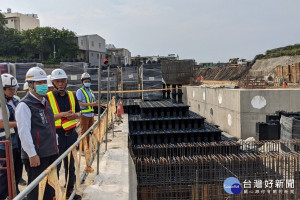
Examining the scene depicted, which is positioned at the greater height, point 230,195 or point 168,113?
point 168,113

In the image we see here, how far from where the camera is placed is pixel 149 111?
13023 mm

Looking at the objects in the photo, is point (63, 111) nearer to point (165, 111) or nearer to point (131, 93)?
point (165, 111)

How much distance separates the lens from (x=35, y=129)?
3486mm

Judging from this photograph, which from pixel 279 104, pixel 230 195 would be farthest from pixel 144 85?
pixel 230 195

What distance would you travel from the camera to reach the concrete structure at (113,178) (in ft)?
15.2

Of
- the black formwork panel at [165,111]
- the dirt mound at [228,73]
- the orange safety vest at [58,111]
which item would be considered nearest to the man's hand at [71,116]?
the orange safety vest at [58,111]

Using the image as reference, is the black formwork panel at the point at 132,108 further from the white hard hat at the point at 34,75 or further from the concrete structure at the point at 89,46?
the concrete structure at the point at 89,46

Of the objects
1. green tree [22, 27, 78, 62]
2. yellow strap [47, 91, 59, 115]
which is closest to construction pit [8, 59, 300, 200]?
yellow strap [47, 91, 59, 115]

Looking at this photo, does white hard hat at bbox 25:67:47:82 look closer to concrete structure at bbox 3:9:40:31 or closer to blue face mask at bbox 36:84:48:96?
blue face mask at bbox 36:84:48:96

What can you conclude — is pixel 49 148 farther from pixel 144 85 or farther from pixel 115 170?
pixel 144 85

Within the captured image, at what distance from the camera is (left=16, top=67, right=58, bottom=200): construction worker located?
11.0 feet

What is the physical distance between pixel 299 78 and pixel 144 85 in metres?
16.3

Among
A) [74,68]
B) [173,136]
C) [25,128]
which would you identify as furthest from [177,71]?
[25,128]

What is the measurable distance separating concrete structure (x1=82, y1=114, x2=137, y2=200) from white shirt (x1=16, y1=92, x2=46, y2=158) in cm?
153
